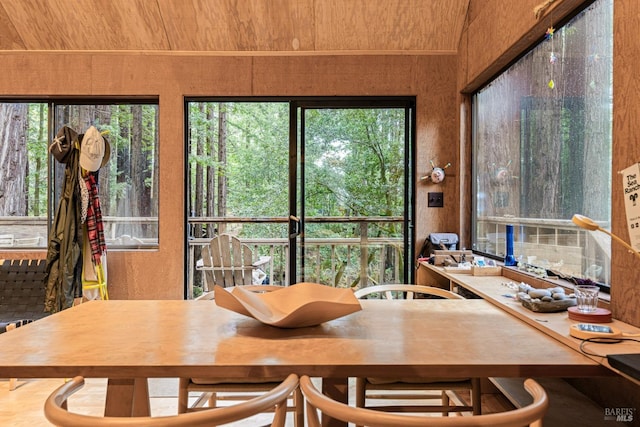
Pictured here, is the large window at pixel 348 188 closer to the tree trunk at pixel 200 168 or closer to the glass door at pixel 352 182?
the glass door at pixel 352 182

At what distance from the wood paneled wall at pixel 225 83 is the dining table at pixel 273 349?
1.96 meters

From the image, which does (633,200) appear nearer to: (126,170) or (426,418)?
(426,418)

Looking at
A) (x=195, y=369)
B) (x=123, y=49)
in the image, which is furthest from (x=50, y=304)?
(x=195, y=369)

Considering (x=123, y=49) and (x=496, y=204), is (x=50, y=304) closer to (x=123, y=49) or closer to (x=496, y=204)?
(x=123, y=49)

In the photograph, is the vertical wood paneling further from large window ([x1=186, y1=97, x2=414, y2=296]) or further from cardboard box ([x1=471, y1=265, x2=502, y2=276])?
large window ([x1=186, y1=97, x2=414, y2=296])

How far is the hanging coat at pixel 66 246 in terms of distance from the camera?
3.13 m

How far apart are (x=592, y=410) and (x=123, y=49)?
393 centimetres

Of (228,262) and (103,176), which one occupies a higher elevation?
(103,176)

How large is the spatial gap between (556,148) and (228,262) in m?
3.03

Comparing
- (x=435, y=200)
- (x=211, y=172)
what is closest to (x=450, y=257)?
(x=435, y=200)

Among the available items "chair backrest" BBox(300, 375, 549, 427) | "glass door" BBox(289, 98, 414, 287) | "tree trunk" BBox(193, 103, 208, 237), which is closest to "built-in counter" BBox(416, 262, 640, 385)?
"chair backrest" BBox(300, 375, 549, 427)

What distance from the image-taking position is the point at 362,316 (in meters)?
1.65

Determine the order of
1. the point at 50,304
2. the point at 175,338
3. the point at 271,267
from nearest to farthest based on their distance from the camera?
the point at 175,338 < the point at 50,304 < the point at 271,267

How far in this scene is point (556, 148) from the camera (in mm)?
2301
